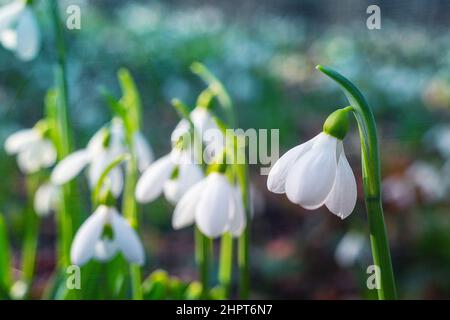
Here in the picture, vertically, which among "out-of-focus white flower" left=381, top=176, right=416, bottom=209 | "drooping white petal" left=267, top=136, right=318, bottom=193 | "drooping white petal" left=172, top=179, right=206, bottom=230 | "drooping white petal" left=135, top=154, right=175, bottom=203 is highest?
"out-of-focus white flower" left=381, top=176, right=416, bottom=209

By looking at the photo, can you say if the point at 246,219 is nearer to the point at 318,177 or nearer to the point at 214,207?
the point at 214,207

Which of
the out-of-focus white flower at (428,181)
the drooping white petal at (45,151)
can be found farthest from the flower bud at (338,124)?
the out-of-focus white flower at (428,181)

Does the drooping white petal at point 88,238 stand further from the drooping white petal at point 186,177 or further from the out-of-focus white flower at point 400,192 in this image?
the out-of-focus white flower at point 400,192

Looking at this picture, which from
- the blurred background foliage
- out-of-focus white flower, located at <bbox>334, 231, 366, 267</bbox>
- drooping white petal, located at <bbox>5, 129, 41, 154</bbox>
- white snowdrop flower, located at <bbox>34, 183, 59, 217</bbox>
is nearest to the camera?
drooping white petal, located at <bbox>5, 129, 41, 154</bbox>

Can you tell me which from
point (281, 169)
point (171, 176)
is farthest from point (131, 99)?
point (281, 169)

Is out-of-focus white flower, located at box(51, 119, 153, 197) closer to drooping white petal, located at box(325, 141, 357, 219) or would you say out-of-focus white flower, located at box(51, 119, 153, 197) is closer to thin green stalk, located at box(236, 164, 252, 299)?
thin green stalk, located at box(236, 164, 252, 299)

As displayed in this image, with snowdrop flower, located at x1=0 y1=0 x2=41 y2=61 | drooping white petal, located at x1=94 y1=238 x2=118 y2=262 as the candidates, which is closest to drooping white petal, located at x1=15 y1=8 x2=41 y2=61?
snowdrop flower, located at x1=0 y1=0 x2=41 y2=61
